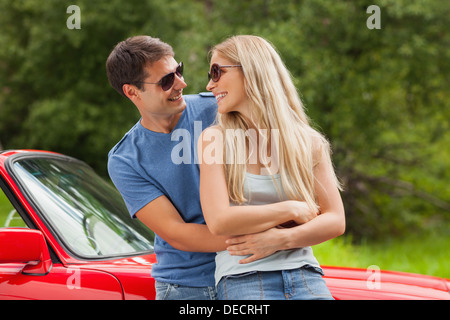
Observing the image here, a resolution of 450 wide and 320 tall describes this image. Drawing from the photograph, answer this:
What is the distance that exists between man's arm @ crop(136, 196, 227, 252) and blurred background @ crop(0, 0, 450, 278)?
828 centimetres

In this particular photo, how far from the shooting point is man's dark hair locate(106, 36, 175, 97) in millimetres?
2465

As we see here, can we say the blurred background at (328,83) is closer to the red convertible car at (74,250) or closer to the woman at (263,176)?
the red convertible car at (74,250)

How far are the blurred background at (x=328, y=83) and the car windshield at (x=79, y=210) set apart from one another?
7713 mm

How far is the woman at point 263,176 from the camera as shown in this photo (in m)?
Result: 2.02

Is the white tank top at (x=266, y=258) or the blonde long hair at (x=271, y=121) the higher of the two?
the blonde long hair at (x=271, y=121)

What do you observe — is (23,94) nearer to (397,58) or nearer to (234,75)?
(397,58)

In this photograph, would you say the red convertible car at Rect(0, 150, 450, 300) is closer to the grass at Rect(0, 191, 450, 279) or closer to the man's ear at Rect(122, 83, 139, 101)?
the man's ear at Rect(122, 83, 139, 101)

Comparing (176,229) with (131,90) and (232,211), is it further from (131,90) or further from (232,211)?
(131,90)

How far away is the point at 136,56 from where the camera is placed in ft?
8.09

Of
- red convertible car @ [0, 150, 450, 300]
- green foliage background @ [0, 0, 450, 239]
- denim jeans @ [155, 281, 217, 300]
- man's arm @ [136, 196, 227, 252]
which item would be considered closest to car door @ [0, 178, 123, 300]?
red convertible car @ [0, 150, 450, 300]

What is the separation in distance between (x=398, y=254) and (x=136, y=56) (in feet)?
33.9

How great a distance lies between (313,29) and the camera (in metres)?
11.6

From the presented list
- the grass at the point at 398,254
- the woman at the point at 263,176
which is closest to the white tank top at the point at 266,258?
the woman at the point at 263,176

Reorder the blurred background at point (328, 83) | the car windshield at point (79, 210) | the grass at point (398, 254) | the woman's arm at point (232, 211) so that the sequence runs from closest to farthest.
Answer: the woman's arm at point (232, 211) → the car windshield at point (79, 210) → the grass at point (398, 254) → the blurred background at point (328, 83)
